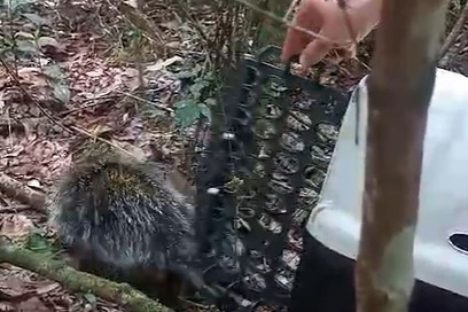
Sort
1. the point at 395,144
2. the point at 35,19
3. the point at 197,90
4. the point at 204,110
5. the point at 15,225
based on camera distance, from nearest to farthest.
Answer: the point at 395,144, the point at 15,225, the point at 204,110, the point at 197,90, the point at 35,19

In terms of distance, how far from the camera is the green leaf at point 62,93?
301 cm

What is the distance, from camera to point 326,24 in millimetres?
1381

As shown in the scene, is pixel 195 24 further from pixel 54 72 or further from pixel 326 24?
pixel 326 24

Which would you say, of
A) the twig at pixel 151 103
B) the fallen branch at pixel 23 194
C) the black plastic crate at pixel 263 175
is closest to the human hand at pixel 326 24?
the black plastic crate at pixel 263 175

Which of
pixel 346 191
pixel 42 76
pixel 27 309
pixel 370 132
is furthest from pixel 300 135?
pixel 42 76

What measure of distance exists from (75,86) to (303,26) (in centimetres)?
180

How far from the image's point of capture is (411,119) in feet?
2.19

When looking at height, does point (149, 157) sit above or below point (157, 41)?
below

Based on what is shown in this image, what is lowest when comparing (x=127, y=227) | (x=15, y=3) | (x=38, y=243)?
(x=38, y=243)

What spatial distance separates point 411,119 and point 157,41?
7.91 feet

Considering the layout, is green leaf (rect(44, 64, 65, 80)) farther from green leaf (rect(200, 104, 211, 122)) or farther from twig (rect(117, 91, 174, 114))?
green leaf (rect(200, 104, 211, 122))

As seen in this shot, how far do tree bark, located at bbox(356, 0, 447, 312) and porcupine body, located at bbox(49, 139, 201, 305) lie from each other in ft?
3.79

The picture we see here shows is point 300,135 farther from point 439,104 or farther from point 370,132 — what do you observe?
point 370,132

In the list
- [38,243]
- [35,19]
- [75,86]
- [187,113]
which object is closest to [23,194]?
[38,243]
